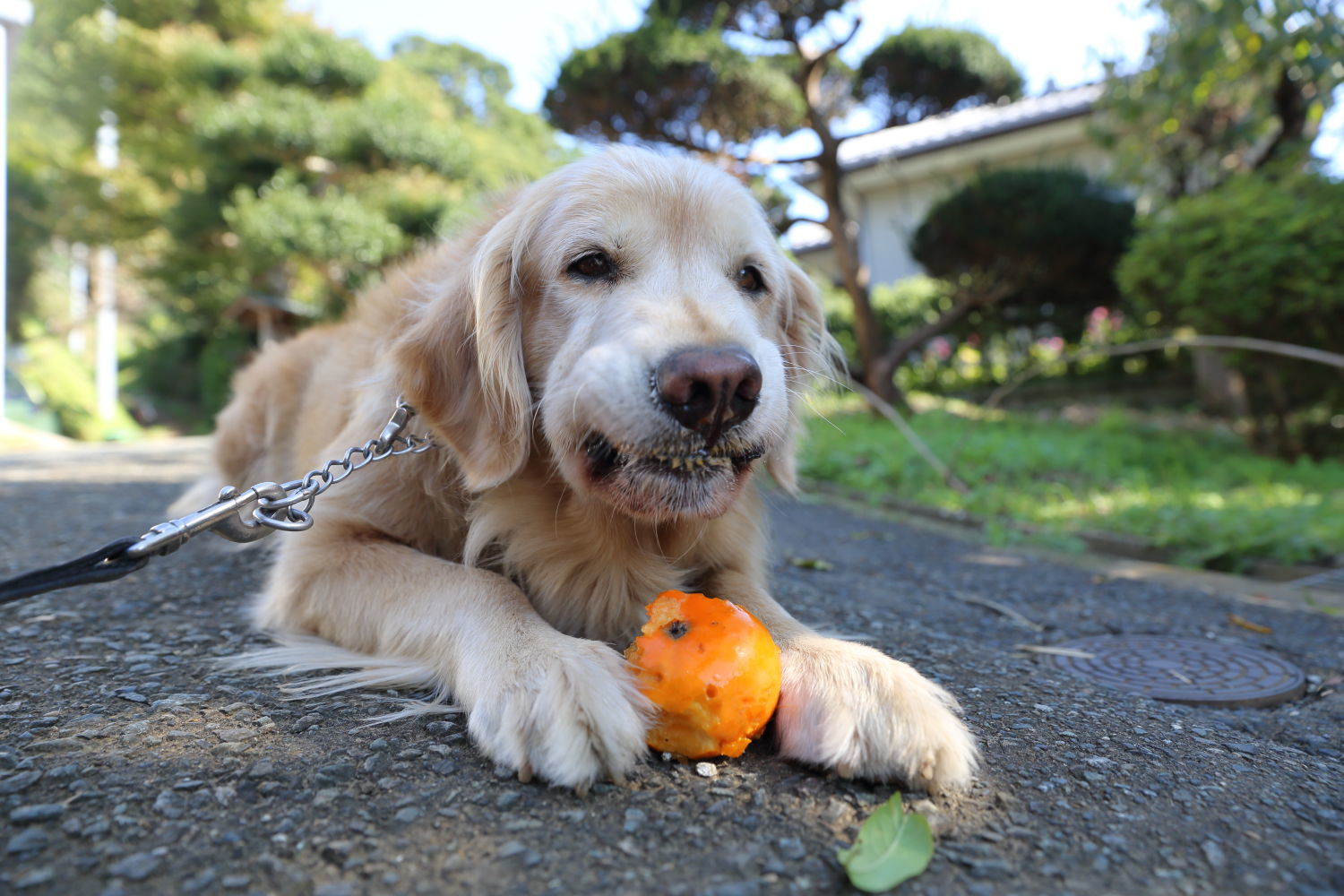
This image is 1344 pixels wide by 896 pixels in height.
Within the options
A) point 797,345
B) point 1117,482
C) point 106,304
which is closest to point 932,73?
point 1117,482

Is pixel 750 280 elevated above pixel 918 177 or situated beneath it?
situated beneath

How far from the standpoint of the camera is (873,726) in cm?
162

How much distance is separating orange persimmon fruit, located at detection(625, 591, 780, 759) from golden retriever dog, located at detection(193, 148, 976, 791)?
63 mm

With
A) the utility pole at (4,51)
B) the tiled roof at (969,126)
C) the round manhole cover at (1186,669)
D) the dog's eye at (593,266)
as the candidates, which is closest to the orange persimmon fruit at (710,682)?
the dog's eye at (593,266)

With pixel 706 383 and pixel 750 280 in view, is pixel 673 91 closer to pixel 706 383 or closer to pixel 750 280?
pixel 750 280

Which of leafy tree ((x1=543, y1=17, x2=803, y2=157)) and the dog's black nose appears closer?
the dog's black nose

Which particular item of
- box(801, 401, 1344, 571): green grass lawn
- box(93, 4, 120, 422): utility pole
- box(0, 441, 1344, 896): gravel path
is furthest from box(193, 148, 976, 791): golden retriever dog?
box(93, 4, 120, 422): utility pole

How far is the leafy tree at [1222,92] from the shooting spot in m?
5.96

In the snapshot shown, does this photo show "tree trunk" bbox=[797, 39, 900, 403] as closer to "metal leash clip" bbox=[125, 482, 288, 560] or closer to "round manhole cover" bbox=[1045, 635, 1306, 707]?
"round manhole cover" bbox=[1045, 635, 1306, 707]

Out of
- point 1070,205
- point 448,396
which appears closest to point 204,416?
point 1070,205

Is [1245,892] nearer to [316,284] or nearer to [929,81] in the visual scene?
[929,81]

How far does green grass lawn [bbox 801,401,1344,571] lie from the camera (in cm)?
467

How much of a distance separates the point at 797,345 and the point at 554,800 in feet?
5.73

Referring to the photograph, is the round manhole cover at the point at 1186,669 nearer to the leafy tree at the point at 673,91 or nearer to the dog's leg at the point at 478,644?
the dog's leg at the point at 478,644
